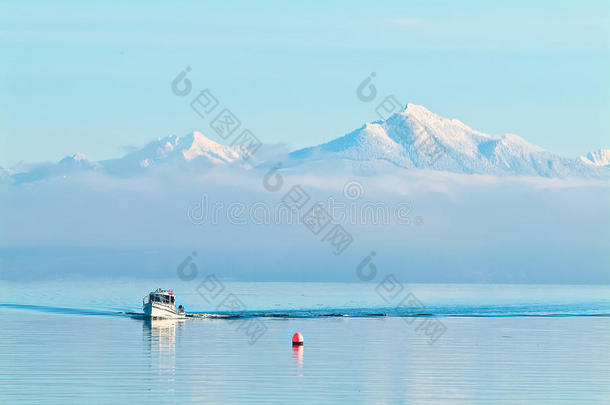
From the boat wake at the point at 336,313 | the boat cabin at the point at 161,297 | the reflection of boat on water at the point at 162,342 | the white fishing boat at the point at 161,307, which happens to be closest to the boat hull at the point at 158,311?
the white fishing boat at the point at 161,307

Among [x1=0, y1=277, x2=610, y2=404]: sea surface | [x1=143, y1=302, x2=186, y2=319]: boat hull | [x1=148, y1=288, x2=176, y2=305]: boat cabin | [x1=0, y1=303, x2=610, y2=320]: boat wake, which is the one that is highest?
[x1=0, y1=303, x2=610, y2=320]: boat wake

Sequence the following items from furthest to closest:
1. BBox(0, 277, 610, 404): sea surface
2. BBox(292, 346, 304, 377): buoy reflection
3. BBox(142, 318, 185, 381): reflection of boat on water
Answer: BBox(142, 318, 185, 381): reflection of boat on water < BBox(292, 346, 304, 377): buoy reflection < BBox(0, 277, 610, 404): sea surface

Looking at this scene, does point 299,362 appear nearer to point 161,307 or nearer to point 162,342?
point 162,342

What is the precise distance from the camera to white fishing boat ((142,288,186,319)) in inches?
5659

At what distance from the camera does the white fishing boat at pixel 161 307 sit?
472ft

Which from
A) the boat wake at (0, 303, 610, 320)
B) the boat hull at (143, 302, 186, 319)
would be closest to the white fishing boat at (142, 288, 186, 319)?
the boat hull at (143, 302, 186, 319)

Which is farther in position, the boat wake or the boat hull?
the boat wake

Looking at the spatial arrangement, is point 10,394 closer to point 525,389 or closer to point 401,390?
point 401,390

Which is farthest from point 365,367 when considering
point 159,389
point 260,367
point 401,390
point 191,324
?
point 191,324

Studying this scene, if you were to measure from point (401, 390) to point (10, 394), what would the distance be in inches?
1008

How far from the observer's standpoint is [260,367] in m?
77.2

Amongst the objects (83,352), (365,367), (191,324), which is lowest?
(365,367)

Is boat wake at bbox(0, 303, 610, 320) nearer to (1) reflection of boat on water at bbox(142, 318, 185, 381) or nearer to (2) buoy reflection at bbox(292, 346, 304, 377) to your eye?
(1) reflection of boat on water at bbox(142, 318, 185, 381)

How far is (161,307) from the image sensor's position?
144625 mm
